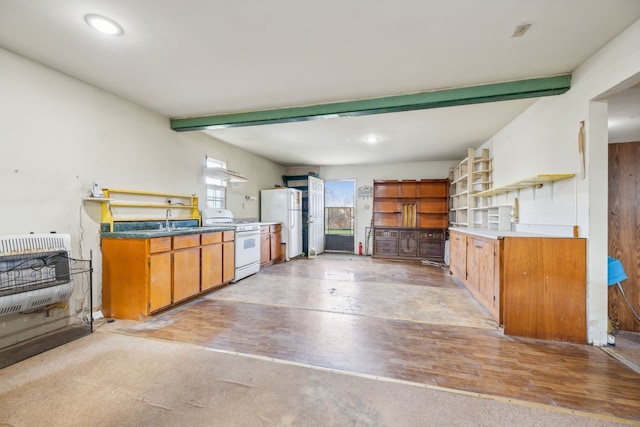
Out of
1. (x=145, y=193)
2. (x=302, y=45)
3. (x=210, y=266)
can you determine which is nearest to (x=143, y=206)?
(x=145, y=193)

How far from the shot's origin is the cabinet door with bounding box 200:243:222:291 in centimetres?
374

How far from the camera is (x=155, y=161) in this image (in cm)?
379

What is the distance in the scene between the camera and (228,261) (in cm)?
433

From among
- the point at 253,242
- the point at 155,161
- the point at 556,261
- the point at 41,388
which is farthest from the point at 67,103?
the point at 556,261

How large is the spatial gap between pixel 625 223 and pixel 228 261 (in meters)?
5.10

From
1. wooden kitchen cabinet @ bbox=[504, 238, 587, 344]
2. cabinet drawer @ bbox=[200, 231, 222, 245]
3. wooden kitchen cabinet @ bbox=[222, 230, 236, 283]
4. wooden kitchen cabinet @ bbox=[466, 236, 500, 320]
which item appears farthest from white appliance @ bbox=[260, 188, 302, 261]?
wooden kitchen cabinet @ bbox=[504, 238, 587, 344]

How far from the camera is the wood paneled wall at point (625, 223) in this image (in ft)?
9.24

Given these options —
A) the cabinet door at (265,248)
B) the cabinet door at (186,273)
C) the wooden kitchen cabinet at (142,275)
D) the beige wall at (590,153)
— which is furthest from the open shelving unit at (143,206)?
the beige wall at (590,153)

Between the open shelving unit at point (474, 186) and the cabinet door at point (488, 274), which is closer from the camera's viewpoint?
the cabinet door at point (488, 274)

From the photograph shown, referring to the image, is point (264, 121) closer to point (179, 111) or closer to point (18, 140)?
point (179, 111)

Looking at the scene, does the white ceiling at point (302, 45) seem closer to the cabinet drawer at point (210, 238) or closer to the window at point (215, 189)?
the window at point (215, 189)

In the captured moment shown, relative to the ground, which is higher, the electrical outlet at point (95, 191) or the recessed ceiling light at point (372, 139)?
the recessed ceiling light at point (372, 139)

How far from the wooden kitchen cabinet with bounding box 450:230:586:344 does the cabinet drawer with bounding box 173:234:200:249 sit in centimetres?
368

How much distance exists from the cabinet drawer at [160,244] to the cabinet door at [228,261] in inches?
43.4
